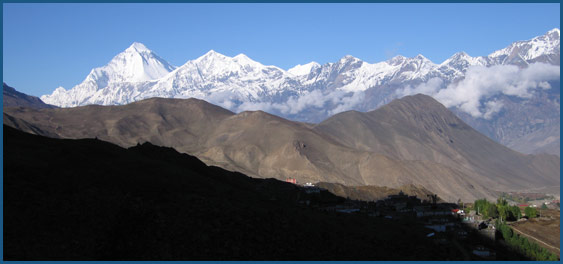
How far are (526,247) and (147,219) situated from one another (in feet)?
208

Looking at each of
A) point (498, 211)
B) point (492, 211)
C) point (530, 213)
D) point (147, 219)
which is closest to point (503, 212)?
point (498, 211)

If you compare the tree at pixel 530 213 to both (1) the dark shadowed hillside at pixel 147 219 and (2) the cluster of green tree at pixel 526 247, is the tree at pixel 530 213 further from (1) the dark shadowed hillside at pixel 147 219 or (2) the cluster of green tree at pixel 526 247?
(1) the dark shadowed hillside at pixel 147 219

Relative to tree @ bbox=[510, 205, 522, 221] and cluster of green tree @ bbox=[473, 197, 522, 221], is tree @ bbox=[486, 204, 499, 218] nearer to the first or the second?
cluster of green tree @ bbox=[473, 197, 522, 221]

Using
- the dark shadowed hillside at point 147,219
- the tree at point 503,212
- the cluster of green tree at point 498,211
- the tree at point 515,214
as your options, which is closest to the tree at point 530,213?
the cluster of green tree at point 498,211

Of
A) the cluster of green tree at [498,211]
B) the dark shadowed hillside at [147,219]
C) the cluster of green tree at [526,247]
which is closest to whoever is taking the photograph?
the dark shadowed hillside at [147,219]

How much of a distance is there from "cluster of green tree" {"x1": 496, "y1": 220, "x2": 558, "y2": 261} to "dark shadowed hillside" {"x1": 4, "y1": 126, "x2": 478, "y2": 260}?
22295mm

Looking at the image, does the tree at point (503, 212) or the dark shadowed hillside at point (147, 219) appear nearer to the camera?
the dark shadowed hillside at point (147, 219)

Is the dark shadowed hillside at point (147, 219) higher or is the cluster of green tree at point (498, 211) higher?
the cluster of green tree at point (498, 211)

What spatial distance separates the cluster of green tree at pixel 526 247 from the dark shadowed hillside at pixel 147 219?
22.3m

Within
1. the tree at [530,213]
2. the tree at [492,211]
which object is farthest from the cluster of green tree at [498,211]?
the tree at [530,213]

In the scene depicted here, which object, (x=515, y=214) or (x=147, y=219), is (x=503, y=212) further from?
(x=147, y=219)

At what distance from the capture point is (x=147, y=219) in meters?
63.8

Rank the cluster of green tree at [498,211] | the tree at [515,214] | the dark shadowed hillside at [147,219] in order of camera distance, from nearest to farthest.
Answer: the dark shadowed hillside at [147,219] < the cluster of green tree at [498,211] < the tree at [515,214]

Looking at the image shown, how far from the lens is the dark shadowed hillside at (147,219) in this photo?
196 feet
